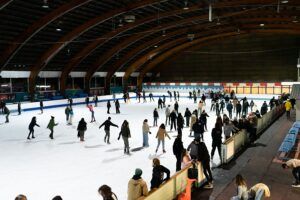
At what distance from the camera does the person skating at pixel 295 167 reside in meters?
7.49

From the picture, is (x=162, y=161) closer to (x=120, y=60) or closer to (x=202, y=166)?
(x=202, y=166)

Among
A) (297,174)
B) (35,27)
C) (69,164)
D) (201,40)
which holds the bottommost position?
(69,164)

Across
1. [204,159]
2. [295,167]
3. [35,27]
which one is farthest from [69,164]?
[35,27]

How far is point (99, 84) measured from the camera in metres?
44.9

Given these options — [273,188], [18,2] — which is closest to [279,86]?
[18,2]

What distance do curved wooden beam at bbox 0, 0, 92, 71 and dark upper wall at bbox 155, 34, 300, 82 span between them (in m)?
27.4

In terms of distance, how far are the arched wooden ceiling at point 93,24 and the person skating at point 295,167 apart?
1770cm

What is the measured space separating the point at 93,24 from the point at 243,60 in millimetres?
23884

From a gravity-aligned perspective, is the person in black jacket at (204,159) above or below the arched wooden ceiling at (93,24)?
below

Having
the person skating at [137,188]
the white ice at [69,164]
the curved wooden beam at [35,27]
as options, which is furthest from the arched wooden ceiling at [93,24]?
the person skating at [137,188]

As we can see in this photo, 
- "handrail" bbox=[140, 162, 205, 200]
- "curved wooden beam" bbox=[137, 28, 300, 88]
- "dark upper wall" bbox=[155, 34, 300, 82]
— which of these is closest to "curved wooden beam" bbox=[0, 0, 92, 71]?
"handrail" bbox=[140, 162, 205, 200]

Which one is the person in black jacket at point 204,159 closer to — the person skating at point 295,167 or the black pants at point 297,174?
the person skating at point 295,167

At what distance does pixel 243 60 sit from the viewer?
43.0 metres

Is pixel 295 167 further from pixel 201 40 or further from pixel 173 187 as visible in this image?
pixel 201 40
